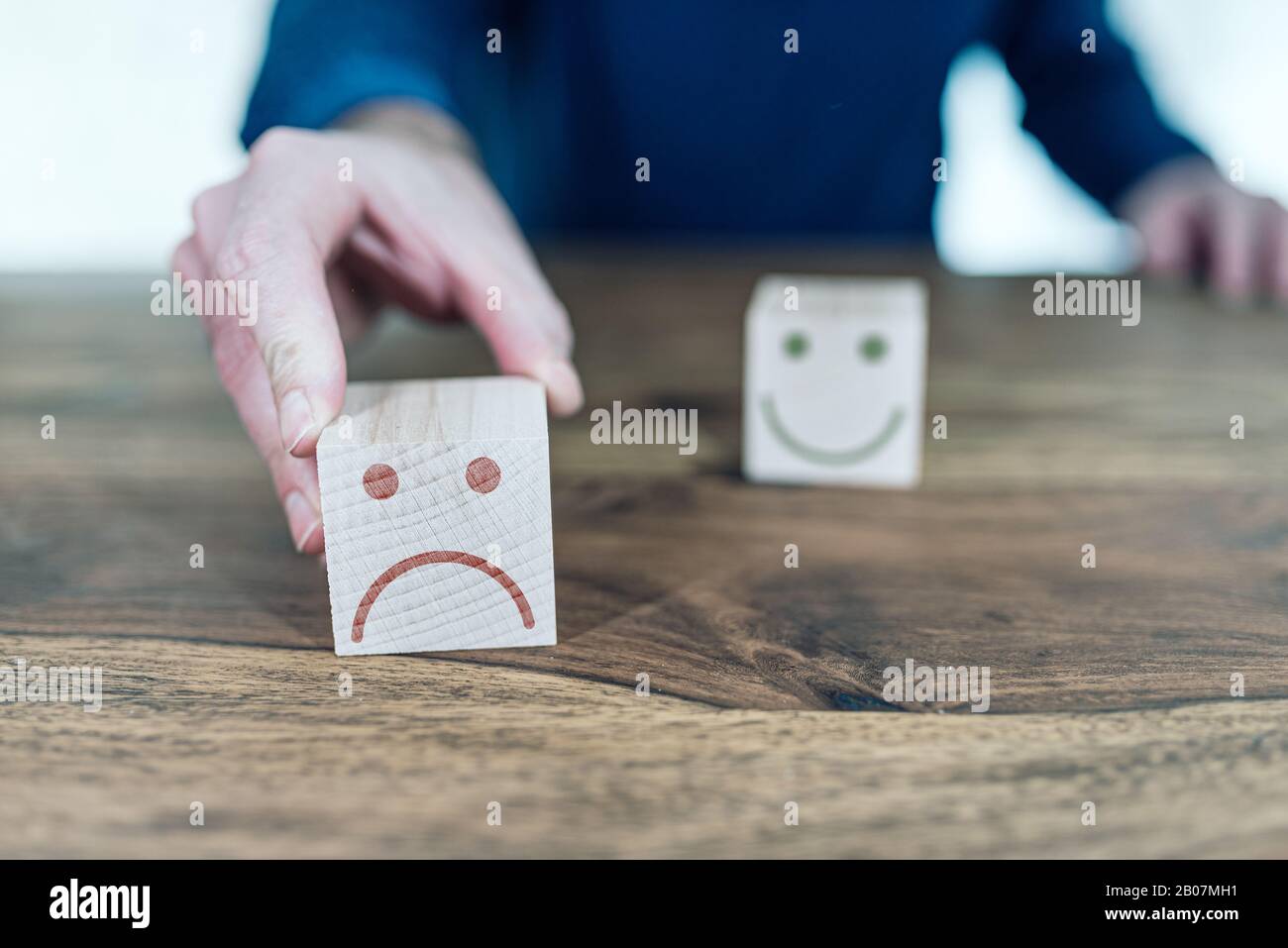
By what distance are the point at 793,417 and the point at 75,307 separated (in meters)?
1.30

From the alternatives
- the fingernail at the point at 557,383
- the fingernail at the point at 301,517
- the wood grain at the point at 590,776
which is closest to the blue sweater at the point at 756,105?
the fingernail at the point at 557,383

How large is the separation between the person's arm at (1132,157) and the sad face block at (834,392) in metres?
1.05

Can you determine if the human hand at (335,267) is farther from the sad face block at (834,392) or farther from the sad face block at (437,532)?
the sad face block at (834,392)

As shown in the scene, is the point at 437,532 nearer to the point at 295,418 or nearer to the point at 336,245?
the point at 295,418

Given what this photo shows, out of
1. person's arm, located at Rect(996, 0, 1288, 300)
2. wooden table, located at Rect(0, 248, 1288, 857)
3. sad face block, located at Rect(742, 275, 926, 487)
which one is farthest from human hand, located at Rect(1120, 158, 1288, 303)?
sad face block, located at Rect(742, 275, 926, 487)

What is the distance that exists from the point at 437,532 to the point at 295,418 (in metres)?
0.12

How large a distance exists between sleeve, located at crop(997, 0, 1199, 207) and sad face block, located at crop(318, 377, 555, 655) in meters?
1.62

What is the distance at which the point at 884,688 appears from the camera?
64 centimetres

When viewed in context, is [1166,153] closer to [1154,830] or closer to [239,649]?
[1154,830]

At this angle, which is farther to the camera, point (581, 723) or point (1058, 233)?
point (1058, 233)

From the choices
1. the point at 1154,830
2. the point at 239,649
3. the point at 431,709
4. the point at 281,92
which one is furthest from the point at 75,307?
the point at 1154,830

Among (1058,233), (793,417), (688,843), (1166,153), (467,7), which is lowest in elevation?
(688,843)

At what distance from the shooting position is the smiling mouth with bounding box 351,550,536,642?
68 centimetres

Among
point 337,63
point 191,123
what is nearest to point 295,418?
point 337,63
